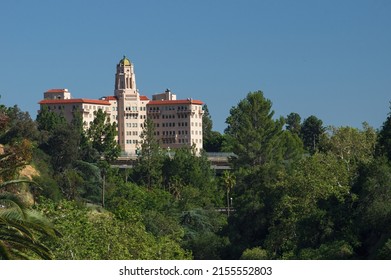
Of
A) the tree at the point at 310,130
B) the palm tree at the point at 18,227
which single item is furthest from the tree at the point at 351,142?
the tree at the point at 310,130

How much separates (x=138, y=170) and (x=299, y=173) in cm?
4411

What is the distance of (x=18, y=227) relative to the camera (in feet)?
41.7

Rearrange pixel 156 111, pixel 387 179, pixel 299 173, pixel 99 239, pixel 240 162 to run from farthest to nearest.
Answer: pixel 156 111 → pixel 240 162 → pixel 299 173 → pixel 387 179 → pixel 99 239

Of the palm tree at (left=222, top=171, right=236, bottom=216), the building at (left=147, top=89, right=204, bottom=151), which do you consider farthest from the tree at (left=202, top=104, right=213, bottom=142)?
the palm tree at (left=222, top=171, right=236, bottom=216)

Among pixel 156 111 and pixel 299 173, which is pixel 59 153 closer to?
pixel 299 173

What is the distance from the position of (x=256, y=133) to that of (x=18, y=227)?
64931 millimetres

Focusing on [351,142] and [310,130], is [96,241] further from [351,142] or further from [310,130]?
[310,130]

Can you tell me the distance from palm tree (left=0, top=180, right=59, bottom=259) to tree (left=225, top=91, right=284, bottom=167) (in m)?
63.3

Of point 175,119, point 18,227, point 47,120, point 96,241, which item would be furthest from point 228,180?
point 175,119

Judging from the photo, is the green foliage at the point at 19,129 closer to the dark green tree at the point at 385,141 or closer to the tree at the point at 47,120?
the tree at the point at 47,120

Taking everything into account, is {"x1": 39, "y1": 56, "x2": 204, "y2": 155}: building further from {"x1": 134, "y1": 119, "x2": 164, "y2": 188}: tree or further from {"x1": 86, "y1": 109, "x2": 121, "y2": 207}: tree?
{"x1": 134, "y1": 119, "x2": 164, "y2": 188}: tree

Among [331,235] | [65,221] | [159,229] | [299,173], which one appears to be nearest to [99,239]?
[65,221]

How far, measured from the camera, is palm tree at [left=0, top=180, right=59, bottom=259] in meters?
12.7

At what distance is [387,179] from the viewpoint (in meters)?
31.8
